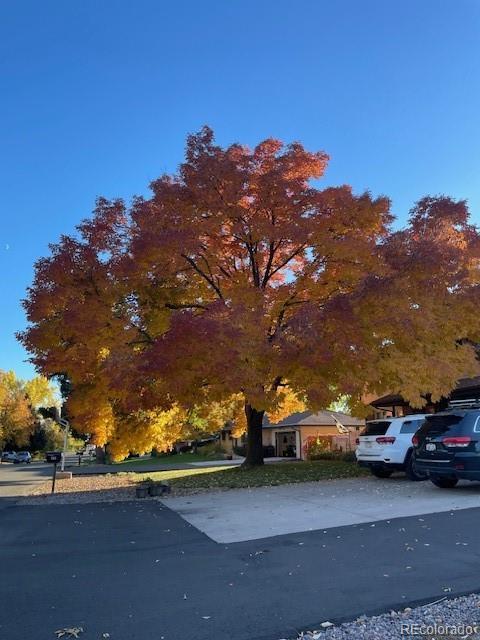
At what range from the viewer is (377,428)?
15398 millimetres

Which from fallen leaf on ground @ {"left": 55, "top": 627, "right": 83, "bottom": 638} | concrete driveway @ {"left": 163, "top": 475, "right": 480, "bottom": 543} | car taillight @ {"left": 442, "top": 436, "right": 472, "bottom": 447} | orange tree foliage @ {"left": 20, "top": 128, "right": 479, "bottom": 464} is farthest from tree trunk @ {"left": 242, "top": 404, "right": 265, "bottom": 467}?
fallen leaf on ground @ {"left": 55, "top": 627, "right": 83, "bottom": 638}

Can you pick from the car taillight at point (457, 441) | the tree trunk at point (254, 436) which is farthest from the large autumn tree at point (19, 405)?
the car taillight at point (457, 441)

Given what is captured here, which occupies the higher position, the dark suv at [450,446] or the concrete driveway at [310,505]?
the dark suv at [450,446]

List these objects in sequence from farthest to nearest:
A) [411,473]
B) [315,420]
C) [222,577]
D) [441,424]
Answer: [315,420]
[411,473]
[441,424]
[222,577]

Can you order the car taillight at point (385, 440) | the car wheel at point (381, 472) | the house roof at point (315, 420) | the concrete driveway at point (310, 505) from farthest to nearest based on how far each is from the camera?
the house roof at point (315, 420) < the car wheel at point (381, 472) < the car taillight at point (385, 440) < the concrete driveway at point (310, 505)

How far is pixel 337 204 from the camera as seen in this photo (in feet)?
53.7

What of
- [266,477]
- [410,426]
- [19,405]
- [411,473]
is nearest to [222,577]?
[411,473]

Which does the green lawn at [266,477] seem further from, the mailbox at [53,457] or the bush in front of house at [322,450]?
the bush in front of house at [322,450]

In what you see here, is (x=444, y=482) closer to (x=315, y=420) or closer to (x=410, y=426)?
(x=410, y=426)

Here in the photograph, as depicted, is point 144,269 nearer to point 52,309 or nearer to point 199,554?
point 52,309

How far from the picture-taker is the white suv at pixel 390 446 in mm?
14641

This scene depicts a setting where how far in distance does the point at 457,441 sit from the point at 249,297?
6956mm

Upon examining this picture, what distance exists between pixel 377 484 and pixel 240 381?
438 cm

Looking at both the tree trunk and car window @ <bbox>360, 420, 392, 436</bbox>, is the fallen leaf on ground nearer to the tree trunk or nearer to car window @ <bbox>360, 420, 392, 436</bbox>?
car window @ <bbox>360, 420, 392, 436</bbox>
